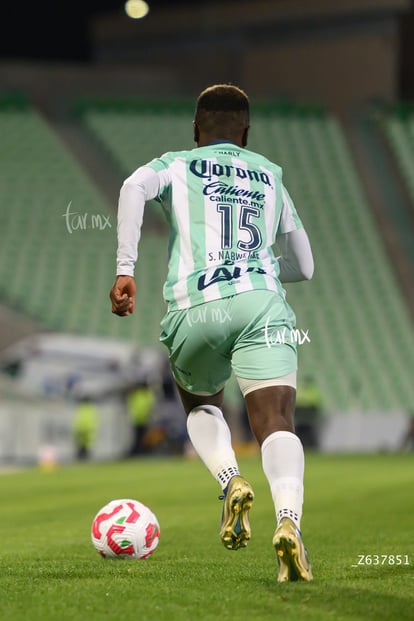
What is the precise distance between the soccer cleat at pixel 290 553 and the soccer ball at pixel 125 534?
1.53 metres

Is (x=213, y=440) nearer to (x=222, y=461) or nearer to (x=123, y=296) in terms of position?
(x=222, y=461)

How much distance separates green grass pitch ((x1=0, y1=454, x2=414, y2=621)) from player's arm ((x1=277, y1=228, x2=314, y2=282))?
119 centimetres

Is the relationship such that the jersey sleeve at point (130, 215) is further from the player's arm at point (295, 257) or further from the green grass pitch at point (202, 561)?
the green grass pitch at point (202, 561)

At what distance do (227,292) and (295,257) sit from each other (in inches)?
21.1

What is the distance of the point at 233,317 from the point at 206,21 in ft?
69.8

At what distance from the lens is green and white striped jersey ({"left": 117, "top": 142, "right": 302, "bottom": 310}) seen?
4125 mm

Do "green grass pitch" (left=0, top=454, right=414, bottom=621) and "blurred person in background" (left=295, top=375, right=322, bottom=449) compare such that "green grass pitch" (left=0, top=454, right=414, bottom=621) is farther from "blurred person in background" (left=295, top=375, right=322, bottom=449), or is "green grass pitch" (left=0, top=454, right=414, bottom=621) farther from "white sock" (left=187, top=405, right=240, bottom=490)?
"blurred person in background" (left=295, top=375, right=322, bottom=449)

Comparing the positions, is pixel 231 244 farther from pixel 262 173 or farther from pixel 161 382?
pixel 161 382

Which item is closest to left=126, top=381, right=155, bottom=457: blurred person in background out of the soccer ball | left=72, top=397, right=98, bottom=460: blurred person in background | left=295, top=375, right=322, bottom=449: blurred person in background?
left=72, top=397, right=98, bottom=460: blurred person in background

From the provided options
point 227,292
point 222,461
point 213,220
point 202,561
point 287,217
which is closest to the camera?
point 227,292

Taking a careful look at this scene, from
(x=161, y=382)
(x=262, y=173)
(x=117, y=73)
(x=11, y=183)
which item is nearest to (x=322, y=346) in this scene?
(x=161, y=382)

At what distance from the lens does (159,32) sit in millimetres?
24922

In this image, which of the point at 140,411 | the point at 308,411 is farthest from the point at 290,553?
the point at 140,411

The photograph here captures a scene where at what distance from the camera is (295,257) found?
452 cm
